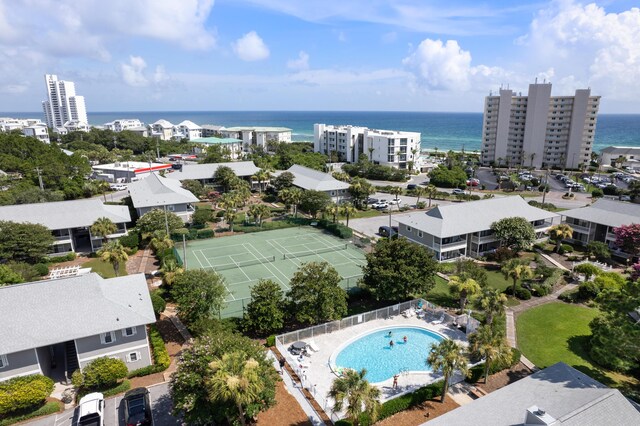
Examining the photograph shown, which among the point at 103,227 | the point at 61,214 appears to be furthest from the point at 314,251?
the point at 61,214

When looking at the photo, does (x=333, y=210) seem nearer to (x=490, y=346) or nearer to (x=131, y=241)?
(x=131, y=241)

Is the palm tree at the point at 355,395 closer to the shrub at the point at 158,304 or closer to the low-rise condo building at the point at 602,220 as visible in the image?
the shrub at the point at 158,304

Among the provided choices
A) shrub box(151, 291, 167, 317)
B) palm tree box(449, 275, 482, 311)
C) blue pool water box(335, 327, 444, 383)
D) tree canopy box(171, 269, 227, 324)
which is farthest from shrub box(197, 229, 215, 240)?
palm tree box(449, 275, 482, 311)

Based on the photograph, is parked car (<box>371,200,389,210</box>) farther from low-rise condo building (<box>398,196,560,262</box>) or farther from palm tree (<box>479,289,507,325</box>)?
palm tree (<box>479,289,507,325</box>)

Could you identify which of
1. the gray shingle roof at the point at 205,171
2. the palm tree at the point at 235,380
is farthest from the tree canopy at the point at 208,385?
the gray shingle roof at the point at 205,171

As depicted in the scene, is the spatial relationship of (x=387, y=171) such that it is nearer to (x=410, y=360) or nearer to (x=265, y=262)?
(x=265, y=262)

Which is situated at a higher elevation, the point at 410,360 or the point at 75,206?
the point at 75,206

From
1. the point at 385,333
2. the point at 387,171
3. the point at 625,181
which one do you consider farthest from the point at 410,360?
the point at 625,181
